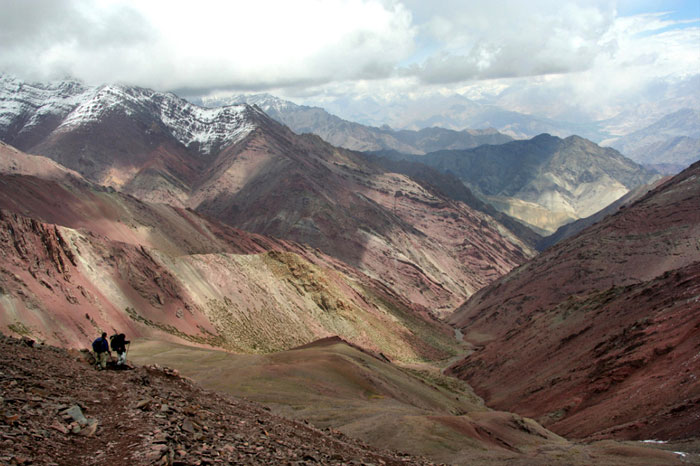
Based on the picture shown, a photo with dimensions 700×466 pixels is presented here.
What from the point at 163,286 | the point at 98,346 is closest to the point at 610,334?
the point at 163,286

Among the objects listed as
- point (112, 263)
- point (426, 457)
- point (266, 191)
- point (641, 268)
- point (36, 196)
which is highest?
point (266, 191)

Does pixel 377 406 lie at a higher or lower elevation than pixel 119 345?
lower

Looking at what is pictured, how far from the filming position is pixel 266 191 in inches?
6599

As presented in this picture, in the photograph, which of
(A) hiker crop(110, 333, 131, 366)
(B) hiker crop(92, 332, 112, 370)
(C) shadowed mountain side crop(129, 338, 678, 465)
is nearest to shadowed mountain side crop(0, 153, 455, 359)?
(C) shadowed mountain side crop(129, 338, 678, 465)

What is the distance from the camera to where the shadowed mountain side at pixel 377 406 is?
23.4 m

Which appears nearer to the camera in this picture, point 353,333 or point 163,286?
point 163,286

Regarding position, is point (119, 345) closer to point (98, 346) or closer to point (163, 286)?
point (98, 346)

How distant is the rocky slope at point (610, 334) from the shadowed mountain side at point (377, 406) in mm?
5155

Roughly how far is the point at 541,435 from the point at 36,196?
71.4m

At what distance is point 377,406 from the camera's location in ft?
102

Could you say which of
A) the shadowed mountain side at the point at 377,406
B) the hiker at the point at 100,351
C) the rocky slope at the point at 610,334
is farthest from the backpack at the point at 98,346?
the rocky slope at the point at 610,334

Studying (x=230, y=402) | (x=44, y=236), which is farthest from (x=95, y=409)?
(x=44, y=236)

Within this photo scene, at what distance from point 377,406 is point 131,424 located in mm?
19895

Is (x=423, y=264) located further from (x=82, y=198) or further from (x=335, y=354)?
(x=335, y=354)
